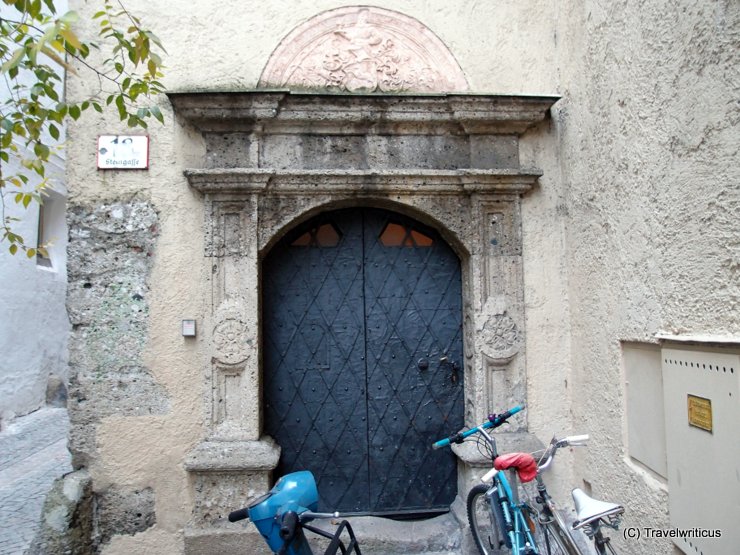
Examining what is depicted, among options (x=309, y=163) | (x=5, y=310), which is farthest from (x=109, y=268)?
(x=5, y=310)

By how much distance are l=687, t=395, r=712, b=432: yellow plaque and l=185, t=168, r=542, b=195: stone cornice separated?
1765 millimetres

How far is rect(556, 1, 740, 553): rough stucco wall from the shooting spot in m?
2.09

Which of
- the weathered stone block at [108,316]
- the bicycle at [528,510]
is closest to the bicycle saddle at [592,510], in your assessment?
the bicycle at [528,510]

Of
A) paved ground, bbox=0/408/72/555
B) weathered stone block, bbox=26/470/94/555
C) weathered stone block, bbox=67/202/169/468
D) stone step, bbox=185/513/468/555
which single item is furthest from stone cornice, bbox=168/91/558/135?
paved ground, bbox=0/408/72/555

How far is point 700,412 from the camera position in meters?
2.15

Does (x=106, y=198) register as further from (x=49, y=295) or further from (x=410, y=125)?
(x=49, y=295)

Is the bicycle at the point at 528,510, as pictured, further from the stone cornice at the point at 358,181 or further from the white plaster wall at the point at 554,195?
the stone cornice at the point at 358,181

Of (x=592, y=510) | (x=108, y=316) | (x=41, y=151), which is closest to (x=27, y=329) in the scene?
(x=108, y=316)

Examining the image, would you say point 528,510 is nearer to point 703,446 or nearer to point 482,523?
point 482,523

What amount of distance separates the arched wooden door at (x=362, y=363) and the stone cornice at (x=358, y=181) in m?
0.31

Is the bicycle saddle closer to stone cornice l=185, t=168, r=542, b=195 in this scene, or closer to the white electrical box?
the white electrical box

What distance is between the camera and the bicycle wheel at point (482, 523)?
303cm

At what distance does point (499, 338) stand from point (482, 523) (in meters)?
1.13

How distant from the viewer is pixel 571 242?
11.5 ft
